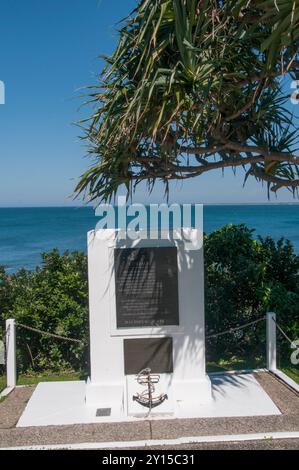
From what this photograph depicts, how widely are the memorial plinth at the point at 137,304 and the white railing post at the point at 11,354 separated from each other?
148 cm

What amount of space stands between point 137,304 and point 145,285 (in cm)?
25

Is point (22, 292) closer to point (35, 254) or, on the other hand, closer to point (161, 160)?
point (161, 160)

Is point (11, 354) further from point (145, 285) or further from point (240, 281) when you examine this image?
point (240, 281)

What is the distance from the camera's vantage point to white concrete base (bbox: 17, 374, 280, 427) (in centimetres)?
566

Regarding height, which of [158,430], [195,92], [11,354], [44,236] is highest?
[195,92]

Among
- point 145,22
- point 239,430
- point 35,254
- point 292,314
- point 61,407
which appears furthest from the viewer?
point 35,254

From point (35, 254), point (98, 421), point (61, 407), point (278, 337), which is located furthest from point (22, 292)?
point (35, 254)

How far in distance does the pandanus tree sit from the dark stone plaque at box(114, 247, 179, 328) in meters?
0.90

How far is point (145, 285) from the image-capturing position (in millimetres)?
6137
